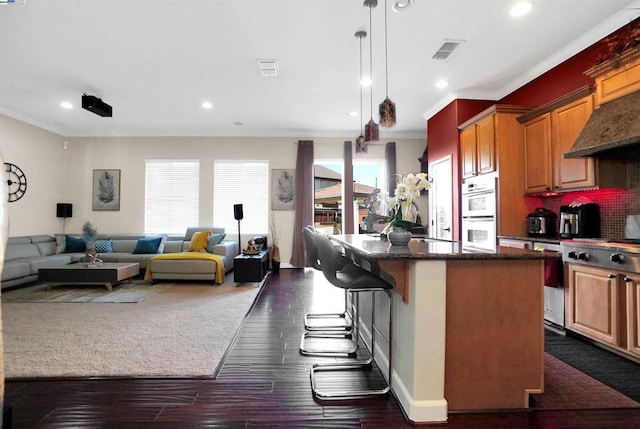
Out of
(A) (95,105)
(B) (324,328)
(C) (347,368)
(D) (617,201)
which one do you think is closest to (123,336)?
(B) (324,328)

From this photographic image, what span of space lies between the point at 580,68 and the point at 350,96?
9.17 feet

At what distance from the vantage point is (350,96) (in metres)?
4.95

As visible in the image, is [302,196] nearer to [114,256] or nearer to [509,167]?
[114,256]

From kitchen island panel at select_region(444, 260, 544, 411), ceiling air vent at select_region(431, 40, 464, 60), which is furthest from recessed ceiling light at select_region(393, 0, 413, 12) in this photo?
kitchen island panel at select_region(444, 260, 544, 411)

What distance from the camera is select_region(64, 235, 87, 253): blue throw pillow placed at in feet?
20.0

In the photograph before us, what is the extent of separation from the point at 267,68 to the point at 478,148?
296cm

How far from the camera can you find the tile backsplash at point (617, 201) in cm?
291

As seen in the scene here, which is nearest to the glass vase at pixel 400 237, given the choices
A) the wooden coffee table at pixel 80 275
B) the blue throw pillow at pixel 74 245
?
the wooden coffee table at pixel 80 275

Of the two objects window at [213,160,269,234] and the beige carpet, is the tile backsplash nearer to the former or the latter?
the beige carpet

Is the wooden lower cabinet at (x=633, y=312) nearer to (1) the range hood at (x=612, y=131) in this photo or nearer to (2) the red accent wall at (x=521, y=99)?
(1) the range hood at (x=612, y=131)

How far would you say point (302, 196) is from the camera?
6.79 metres

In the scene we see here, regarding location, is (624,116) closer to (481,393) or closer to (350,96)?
(481,393)

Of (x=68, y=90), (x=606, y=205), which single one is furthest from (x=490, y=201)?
(x=68, y=90)

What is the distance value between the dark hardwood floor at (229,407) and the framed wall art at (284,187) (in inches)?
184
